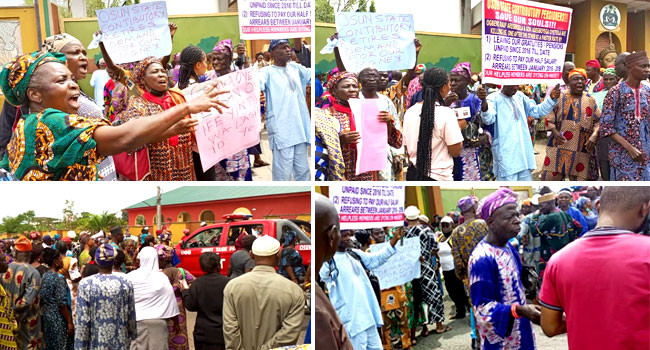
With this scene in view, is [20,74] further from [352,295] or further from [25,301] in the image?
[352,295]

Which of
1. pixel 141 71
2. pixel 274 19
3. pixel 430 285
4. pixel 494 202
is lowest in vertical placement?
pixel 430 285

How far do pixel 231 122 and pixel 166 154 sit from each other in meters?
0.41

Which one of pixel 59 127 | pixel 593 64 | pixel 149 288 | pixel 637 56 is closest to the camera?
pixel 59 127

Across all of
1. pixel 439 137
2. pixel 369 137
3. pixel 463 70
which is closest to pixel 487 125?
pixel 463 70

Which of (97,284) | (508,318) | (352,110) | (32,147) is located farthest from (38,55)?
(508,318)

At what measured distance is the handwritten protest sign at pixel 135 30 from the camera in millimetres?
3994

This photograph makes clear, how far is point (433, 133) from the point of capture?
15.0ft

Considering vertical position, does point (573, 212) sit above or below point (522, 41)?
below

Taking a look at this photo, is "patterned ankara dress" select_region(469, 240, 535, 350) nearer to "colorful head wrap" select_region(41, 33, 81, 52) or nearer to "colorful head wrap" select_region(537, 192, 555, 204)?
"colorful head wrap" select_region(537, 192, 555, 204)

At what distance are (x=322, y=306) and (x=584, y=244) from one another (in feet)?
3.49

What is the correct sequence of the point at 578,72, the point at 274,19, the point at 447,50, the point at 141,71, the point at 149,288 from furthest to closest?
1. the point at 578,72
2. the point at 447,50
3. the point at 274,19
4. the point at 141,71
5. the point at 149,288

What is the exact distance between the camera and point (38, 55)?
2.46m

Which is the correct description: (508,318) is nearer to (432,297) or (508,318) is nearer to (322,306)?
(322,306)

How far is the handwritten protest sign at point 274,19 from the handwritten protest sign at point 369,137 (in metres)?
0.57
